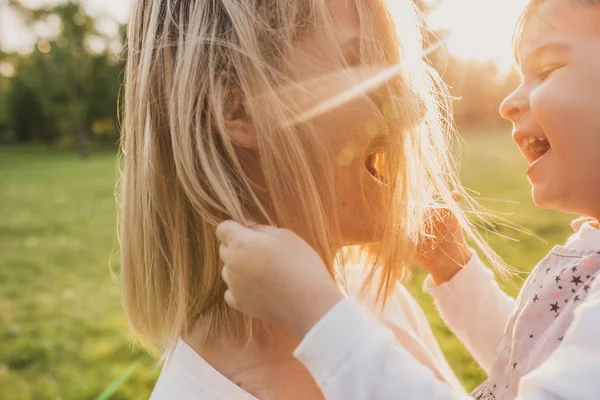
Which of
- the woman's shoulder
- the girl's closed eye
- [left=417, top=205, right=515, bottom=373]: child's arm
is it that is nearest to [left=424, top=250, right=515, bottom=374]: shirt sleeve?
[left=417, top=205, right=515, bottom=373]: child's arm

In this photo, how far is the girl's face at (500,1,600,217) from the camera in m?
1.19

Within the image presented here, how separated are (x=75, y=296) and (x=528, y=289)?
517 centimetres

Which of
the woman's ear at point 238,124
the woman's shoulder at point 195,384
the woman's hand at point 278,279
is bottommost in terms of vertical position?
the woman's shoulder at point 195,384

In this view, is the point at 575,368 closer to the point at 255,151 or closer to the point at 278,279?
the point at 278,279

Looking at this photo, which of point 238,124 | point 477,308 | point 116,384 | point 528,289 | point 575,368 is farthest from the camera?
point 116,384

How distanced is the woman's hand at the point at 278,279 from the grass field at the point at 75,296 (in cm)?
73

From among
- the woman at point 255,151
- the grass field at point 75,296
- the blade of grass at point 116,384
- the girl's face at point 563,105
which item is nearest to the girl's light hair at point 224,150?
the woman at point 255,151

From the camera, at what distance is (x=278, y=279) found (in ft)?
3.42

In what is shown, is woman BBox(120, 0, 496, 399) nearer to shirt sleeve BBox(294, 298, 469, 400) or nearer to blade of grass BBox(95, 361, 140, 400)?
shirt sleeve BBox(294, 298, 469, 400)

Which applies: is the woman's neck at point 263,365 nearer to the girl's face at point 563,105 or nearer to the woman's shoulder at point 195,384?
the woman's shoulder at point 195,384

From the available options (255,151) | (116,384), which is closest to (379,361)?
(255,151)

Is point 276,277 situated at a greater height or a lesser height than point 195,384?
greater

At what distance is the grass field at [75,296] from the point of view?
12.5ft

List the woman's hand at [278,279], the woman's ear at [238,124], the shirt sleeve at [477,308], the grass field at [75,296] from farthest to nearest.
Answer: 1. the grass field at [75,296]
2. the shirt sleeve at [477,308]
3. the woman's ear at [238,124]
4. the woman's hand at [278,279]
